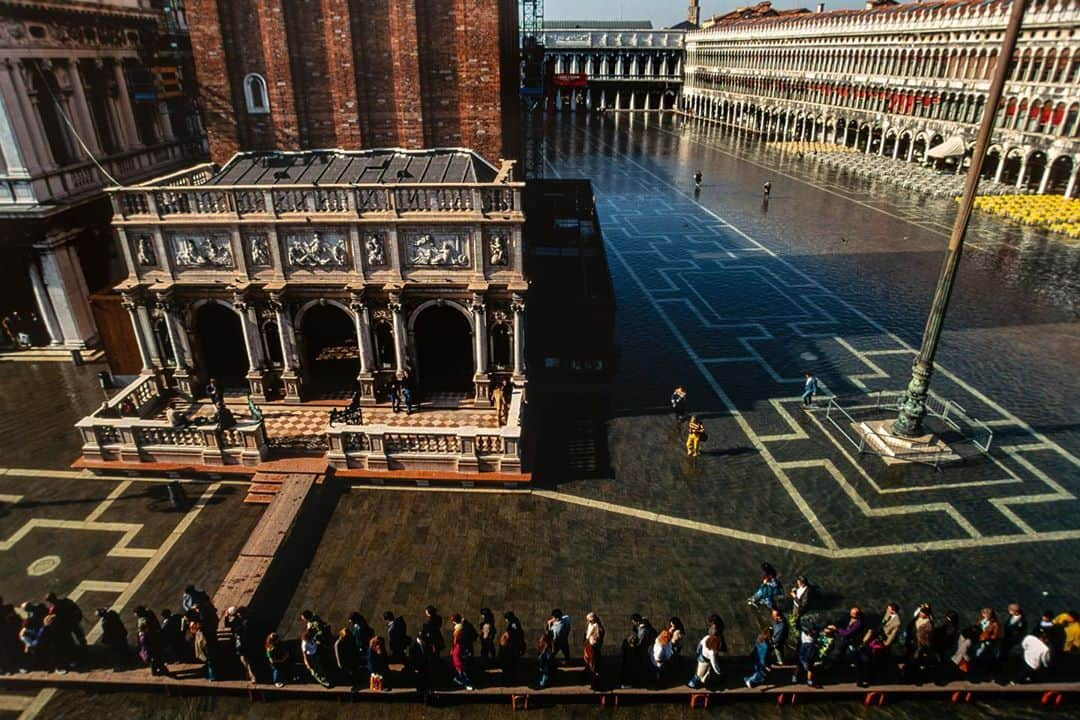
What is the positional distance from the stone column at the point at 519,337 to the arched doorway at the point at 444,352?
2605 mm

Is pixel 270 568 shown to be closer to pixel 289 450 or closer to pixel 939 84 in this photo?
pixel 289 450

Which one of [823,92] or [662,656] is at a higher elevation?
[823,92]

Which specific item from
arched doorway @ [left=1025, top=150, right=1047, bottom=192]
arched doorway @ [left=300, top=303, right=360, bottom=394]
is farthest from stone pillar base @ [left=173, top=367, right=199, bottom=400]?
arched doorway @ [left=1025, top=150, right=1047, bottom=192]

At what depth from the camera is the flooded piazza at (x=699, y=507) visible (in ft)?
54.4

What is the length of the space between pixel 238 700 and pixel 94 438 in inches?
486

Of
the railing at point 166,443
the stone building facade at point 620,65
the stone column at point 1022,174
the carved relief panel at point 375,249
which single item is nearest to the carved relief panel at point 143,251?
the railing at point 166,443

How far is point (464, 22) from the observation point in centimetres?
2517

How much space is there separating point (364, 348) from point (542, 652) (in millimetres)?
13972

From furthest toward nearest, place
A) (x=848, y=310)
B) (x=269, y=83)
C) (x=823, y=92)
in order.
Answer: (x=823, y=92)
(x=848, y=310)
(x=269, y=83)

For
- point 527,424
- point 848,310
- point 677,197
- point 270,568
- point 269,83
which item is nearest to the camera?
point 270,568

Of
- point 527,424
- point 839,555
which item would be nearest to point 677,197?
point 527,424

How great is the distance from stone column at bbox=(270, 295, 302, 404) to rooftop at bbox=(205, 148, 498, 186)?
15.7 feet

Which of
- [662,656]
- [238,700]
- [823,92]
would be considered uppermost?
[823,92]

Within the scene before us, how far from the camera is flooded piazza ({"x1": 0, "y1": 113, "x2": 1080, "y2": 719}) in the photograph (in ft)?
54.4
